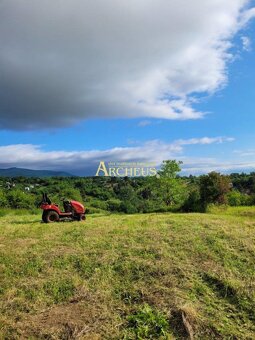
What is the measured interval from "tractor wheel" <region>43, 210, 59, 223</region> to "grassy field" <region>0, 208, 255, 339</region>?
2.04m

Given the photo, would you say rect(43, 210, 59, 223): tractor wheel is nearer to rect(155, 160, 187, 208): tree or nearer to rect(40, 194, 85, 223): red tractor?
rect(40, 194, 85, 223): red tractor

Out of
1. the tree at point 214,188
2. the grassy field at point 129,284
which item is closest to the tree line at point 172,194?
the tree at point 214,188

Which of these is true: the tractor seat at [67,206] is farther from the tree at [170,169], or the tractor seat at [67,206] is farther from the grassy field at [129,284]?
the tree at [170,169]

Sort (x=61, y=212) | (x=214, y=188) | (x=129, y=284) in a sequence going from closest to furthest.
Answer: (x=129, y=284), (x=61, y=212), (x=214, y=188)

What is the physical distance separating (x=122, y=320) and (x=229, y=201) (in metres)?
13.9

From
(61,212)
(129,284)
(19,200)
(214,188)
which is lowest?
(19,200)

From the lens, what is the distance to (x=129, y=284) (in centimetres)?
638

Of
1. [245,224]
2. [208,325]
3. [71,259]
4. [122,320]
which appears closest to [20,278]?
[71,259]

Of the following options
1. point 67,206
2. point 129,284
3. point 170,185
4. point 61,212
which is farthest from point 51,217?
point 170,185

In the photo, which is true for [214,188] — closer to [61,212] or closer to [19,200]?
[61,212]

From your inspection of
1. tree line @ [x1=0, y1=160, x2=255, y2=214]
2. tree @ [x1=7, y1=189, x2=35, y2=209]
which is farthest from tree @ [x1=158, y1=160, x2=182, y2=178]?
tree @ [x1=7, y1=189, x2=35, y2=209]

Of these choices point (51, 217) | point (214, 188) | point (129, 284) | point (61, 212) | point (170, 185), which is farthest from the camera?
point (170, 185)

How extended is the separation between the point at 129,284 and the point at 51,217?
5833 mm

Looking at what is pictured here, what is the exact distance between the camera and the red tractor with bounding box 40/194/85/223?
1149 cm
